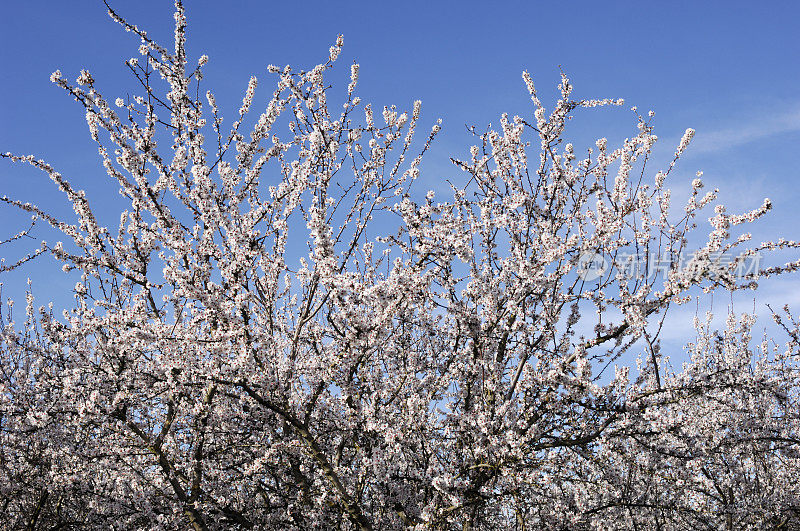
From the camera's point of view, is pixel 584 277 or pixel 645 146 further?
pixel 645 146

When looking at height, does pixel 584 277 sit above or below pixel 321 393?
above

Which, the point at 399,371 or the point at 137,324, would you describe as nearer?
the point at 137,324

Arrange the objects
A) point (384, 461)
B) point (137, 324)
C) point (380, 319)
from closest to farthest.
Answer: point (380, 319) < point (137, 324) < point (384, 461)

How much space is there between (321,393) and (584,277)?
335cm

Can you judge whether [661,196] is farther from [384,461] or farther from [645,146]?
[384,461]

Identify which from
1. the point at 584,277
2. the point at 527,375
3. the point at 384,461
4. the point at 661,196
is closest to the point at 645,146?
the point at 661,196

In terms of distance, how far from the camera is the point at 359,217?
788 cm

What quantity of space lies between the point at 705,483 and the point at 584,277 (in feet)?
9.28

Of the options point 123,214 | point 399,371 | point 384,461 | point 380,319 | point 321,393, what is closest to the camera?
point 380,319

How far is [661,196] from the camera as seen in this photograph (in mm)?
6938

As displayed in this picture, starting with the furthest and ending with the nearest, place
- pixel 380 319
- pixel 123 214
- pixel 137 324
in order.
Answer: pixel 123 214, pixel 137 324, pixel 380 319

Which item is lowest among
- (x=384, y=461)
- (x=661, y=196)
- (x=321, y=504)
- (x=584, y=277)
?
(x=321, y=504)

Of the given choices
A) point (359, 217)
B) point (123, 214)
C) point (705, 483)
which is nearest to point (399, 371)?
point (359, 217)

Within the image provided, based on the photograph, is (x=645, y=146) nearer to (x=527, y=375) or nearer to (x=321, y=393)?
(x=527, y=375)
